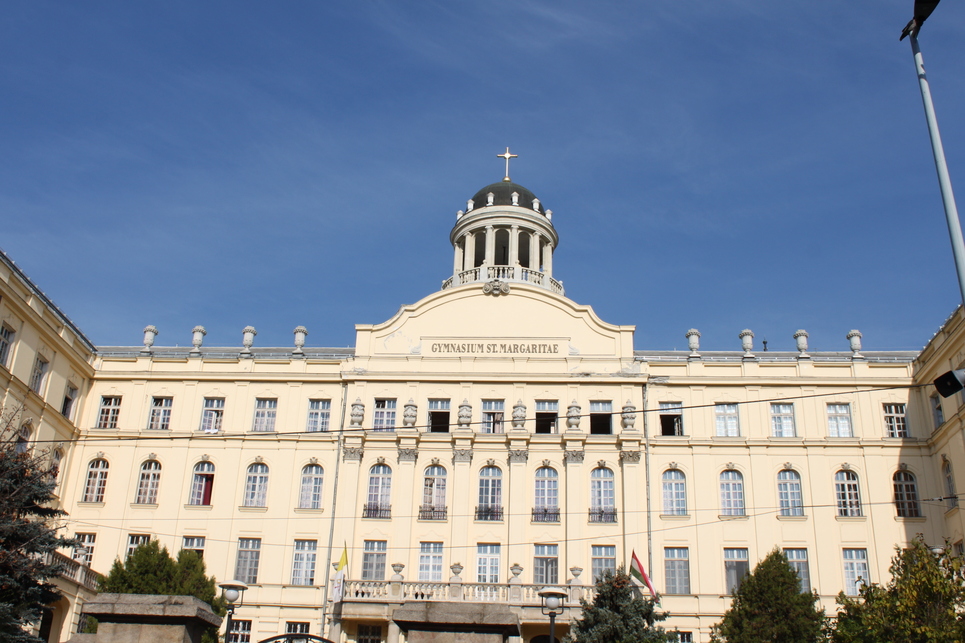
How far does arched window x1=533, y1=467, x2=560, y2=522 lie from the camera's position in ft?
142

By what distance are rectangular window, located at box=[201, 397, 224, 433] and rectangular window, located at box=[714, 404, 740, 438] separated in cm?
2381

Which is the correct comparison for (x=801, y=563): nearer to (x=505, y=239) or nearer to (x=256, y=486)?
(x=505, y=239)

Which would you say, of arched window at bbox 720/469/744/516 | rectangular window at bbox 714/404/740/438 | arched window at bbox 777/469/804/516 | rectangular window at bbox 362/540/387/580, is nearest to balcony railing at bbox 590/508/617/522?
arched window at bbox 720/469/744/516

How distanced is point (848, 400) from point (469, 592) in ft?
66.0

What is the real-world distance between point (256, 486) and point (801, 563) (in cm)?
2495

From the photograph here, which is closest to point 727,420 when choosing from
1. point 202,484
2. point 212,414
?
point 212,414

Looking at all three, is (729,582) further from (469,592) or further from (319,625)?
(319,625)

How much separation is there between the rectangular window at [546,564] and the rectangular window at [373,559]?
6.79 meters

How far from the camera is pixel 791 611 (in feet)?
108

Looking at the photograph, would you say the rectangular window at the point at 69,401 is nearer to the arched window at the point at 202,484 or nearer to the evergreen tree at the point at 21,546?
the arched window at the point at 202,484

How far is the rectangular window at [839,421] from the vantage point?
44719 mm

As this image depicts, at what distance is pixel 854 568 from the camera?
41875mm

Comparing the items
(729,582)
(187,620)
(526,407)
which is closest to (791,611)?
(729,582)

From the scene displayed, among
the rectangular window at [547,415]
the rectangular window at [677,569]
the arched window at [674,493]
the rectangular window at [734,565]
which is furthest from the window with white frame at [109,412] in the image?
the rectangular window at [734,565]
